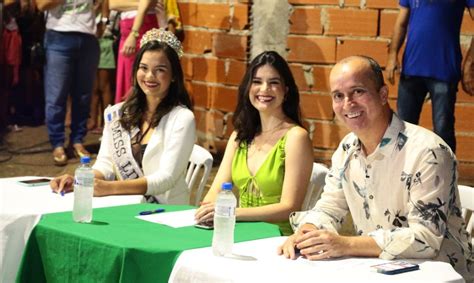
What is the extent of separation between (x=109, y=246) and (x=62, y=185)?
0.93 m

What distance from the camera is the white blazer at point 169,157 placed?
4.11m

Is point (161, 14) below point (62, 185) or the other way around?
the other way around

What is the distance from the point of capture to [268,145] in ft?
12.9

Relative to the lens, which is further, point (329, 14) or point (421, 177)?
point (329, 14)

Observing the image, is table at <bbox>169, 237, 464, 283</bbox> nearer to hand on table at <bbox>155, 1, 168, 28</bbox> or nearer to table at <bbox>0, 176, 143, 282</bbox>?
table at <bbox>0, 176, 143, 282</bbox>

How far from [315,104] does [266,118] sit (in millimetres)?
2593

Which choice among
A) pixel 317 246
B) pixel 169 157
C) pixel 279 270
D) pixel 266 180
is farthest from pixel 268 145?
pixel 279 270

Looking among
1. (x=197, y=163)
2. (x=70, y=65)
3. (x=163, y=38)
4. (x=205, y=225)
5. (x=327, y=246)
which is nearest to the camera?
(x=327, y=246)

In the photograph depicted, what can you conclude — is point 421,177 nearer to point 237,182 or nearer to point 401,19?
point 237,182

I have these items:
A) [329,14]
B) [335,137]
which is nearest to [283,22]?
[329,14]

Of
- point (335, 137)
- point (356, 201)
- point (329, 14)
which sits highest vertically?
point (329, 14)

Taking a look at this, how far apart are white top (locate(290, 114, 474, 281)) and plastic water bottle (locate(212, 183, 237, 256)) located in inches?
14.0

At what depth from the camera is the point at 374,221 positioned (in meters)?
3.08

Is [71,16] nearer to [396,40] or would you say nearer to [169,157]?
[396,40]
